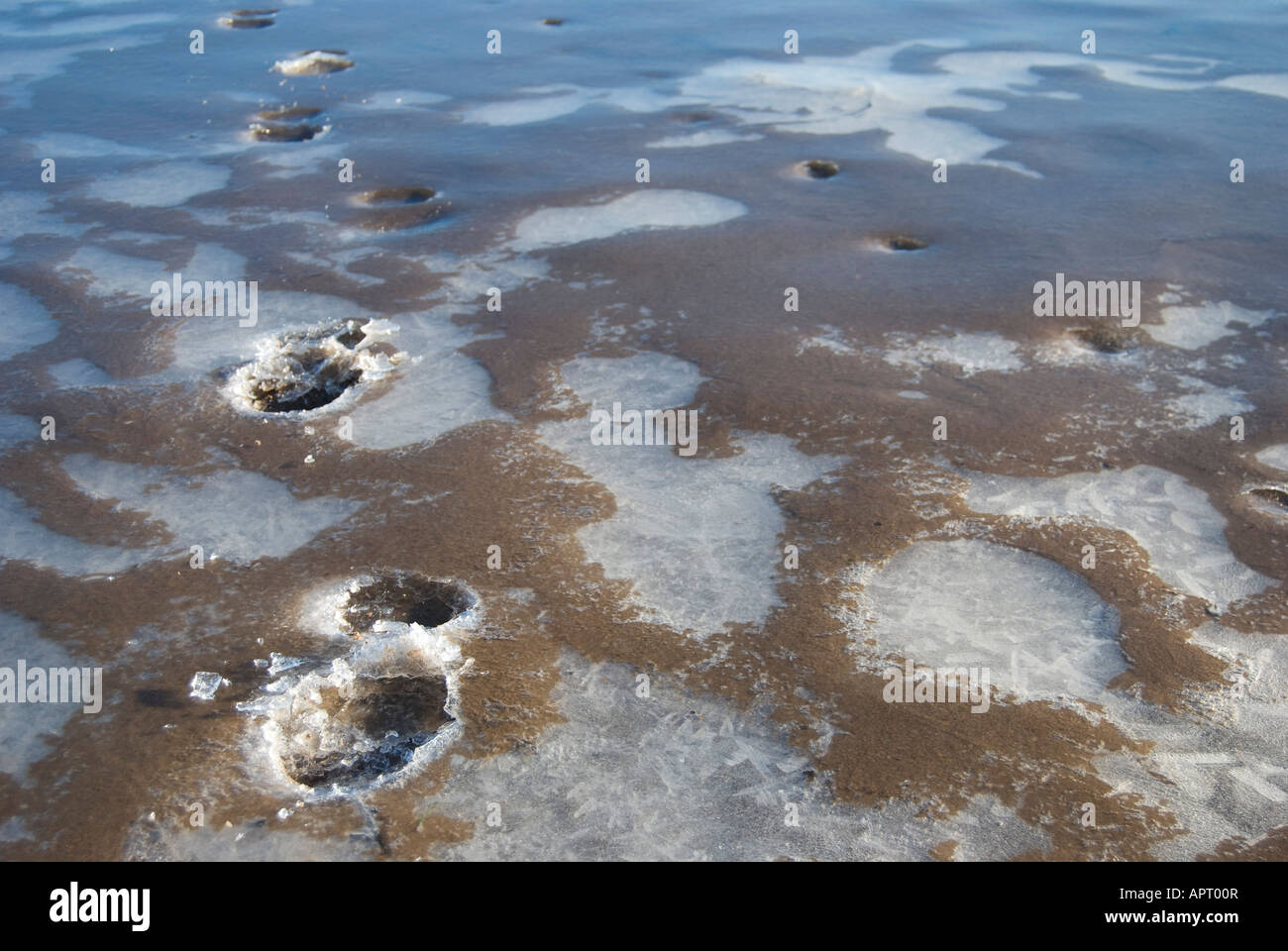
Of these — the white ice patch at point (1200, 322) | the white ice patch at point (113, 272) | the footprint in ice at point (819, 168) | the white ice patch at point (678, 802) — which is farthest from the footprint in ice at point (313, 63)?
the white ice patch at point (678, 802)

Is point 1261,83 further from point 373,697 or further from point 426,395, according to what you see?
point 373,697

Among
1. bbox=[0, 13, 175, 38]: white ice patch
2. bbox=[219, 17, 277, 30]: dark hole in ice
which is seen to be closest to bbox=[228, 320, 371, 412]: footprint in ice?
bbox=[219, 17, 277, 30]: dark hole in ice

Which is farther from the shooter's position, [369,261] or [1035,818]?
[369,261]

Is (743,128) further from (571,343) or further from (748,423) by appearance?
(748,423)

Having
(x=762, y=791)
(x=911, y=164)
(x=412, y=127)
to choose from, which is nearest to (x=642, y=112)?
(x=412, y=127)

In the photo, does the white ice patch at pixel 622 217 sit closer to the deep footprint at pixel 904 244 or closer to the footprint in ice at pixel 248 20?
the deep footprint at pixel 904 244

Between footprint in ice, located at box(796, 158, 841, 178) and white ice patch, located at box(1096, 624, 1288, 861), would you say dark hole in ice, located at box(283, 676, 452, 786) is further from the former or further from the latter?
footprint in ice, located at box(796, 158, 841, 178)
